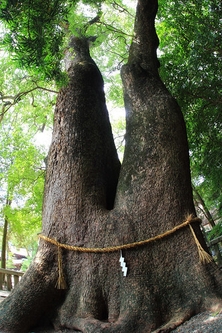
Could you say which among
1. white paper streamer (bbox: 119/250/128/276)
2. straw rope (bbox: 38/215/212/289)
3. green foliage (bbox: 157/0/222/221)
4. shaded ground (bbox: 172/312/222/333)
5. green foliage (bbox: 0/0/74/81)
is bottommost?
shaded ground (bbox: 172/312/222/333)

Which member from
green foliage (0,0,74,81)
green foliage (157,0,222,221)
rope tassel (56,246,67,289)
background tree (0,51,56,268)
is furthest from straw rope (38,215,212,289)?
background tree (0,51,56,268)

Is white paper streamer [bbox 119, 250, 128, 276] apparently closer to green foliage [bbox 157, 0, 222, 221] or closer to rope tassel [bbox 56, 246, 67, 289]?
rope tassel [bbox 56, 246, 67, 289]

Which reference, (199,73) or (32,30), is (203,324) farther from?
(199,73)

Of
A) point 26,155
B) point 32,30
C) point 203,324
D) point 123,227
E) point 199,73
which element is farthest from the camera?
point 26,155

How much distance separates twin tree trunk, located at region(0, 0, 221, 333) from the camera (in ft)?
10.7

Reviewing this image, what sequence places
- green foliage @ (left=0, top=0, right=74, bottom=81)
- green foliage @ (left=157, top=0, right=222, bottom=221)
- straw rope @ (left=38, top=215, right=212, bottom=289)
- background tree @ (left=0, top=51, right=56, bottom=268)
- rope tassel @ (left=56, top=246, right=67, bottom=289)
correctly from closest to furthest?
A: 1. green foliage @ (left=0, top=0, right=74, bottom=81)
2. straw rope @ (left=38, top=215, right=212, bottom=289)
3. rope tassel @ (left=56, top=246, right=67, bottom=289)
4. green foliage @ (left=157, top=0, right=222, bottom=221)
5. background tree @ (left=0, top=51, right=56, bottom=268)

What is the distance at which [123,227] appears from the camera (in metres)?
3.70

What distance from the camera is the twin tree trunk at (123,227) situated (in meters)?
3.25

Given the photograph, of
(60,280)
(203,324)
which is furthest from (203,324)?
(60,280)

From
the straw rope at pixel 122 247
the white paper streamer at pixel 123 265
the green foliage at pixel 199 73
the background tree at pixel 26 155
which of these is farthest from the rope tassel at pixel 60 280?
the background tree at pixel 26 155

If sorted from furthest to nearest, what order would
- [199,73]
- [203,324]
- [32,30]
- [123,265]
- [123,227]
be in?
[199,73], [123,227], [123,265], [32,30], [203,324]

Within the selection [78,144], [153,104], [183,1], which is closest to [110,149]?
[78,144]

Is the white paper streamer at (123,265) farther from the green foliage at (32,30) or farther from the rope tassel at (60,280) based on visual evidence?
the green foliage at (32,30)

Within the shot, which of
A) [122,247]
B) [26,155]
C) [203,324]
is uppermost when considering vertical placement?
[26,155]
